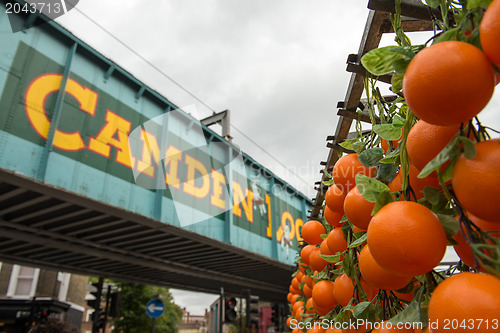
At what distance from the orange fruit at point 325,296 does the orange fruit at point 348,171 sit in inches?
22.7

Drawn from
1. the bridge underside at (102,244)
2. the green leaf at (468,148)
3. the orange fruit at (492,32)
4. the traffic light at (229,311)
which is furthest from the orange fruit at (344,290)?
the traffic light at (229,311)

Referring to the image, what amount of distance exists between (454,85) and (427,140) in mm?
129

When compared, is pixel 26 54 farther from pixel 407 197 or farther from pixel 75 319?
pixel 75 319

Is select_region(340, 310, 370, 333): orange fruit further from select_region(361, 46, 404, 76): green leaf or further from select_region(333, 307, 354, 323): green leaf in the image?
select_region(361, 46, 404, 76): green leaf

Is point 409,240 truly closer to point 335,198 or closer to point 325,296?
point 335,198

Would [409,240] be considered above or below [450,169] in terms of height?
below

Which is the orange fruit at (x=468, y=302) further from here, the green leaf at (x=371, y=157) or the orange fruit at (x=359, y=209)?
the green leaf at (x=371, y=157)

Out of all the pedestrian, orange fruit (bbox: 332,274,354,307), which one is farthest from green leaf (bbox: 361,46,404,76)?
the pedestrian

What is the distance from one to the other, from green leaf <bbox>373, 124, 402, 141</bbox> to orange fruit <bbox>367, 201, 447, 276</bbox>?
29cm

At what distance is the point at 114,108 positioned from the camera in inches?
328

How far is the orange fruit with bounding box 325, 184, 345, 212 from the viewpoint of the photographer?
1.25 m

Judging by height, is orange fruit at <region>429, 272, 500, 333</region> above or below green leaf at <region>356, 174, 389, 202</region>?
below

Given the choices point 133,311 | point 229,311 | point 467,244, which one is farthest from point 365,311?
point 133,311

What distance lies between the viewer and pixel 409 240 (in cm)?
60
